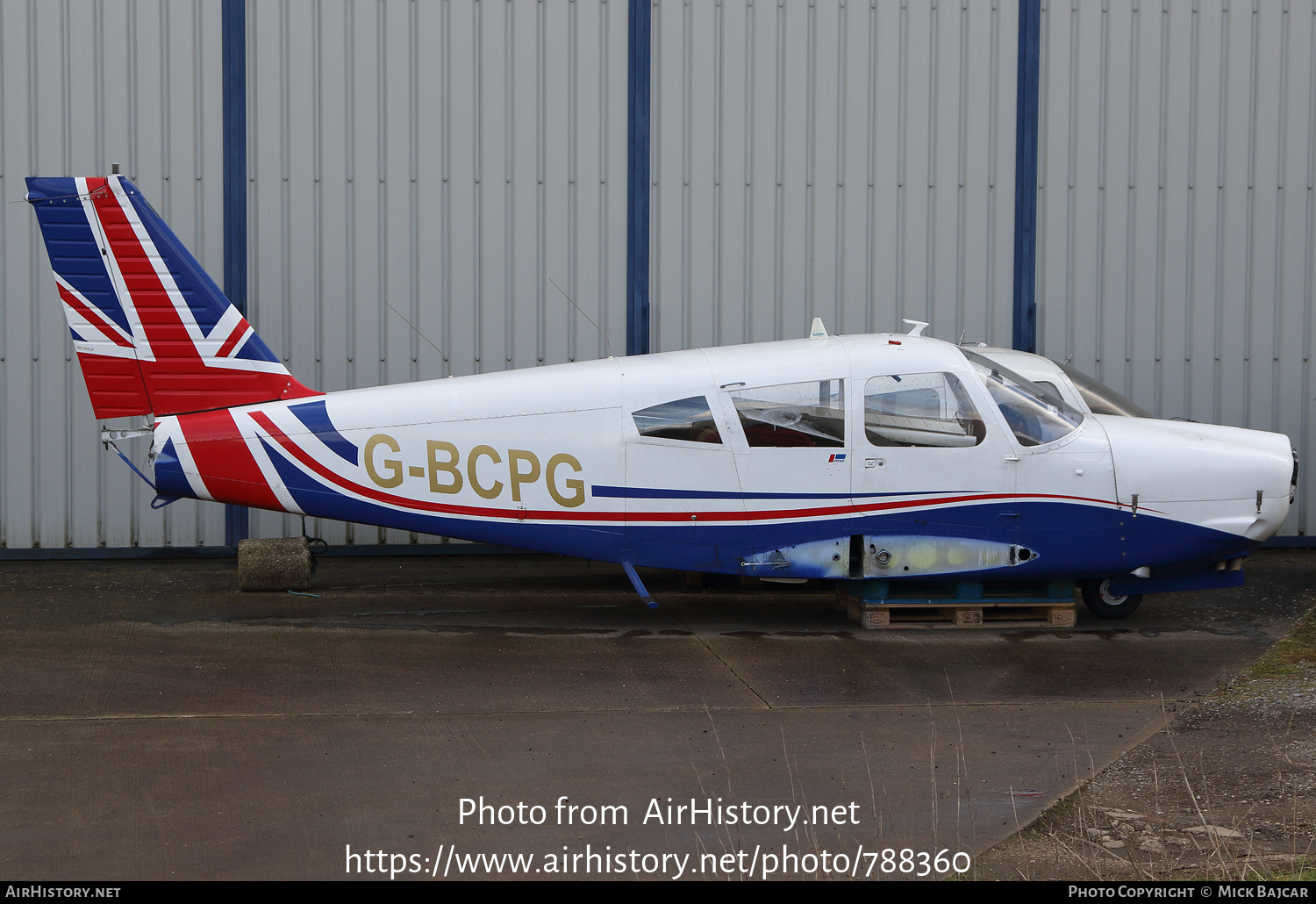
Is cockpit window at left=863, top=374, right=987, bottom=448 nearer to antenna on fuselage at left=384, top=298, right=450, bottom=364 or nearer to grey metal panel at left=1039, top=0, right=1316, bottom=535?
grey metal panel at left=1039, top=0, right=1316, bottom=535

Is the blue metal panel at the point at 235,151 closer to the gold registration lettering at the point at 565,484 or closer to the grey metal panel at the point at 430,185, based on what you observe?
the grey metal panel at the point at 430,185

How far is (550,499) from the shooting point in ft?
27.1

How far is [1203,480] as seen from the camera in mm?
8219

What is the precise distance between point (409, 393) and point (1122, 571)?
492 centimetres

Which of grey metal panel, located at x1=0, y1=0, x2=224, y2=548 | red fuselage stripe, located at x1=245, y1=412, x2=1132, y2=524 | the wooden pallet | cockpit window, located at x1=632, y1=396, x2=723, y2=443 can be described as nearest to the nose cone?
red fuselage stripe, located at x1=245, y1=412, x2=1132, y2=524

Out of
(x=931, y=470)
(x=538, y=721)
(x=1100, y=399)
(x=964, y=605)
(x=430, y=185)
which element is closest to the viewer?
(x=538, y=721)

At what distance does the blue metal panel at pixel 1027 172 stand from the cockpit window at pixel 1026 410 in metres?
3.52

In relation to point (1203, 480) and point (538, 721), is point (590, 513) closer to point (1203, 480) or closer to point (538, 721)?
point (538, 721)

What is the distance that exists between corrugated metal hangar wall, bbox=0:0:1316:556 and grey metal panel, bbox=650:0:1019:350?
0.08 feet

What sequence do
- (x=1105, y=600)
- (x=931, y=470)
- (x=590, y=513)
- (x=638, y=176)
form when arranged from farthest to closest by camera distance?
(x=638, y=176) < (x=1105, y=600) < (x=590, y=513) < (x=931, y=470)

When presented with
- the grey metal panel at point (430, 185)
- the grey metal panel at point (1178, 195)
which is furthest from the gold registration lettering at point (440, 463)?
the grey metal panel at point (1178, 195)

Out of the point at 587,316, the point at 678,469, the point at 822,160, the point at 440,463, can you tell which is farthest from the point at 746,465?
the point at 822,160

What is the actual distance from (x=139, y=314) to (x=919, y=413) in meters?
5.28

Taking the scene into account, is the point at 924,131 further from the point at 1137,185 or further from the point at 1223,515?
the point at 1223,515
